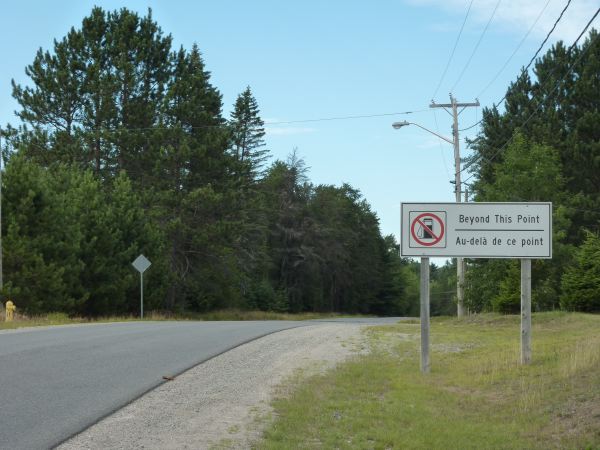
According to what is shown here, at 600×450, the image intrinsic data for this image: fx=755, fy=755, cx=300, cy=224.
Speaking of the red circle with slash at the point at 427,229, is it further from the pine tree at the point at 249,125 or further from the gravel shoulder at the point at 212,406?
the pine tree at the point at 249,125

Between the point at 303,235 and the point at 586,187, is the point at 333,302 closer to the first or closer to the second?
the point at 303,235

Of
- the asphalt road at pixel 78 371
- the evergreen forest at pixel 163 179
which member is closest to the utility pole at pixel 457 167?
the evergreen forest at pixel 163 179

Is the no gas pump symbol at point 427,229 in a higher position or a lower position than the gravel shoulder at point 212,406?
higher

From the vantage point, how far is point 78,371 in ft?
38.5

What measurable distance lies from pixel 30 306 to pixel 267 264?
1455 inches

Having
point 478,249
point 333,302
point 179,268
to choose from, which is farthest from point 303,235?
point 478,249

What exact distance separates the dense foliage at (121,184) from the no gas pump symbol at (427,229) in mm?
21928

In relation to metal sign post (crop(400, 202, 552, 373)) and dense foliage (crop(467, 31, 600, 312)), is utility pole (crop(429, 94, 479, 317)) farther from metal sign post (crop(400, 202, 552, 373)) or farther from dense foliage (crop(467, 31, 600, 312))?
metal sign post (crop(400, 202, 552, 373))

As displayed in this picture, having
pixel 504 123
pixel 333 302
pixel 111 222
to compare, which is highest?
pixel 504 123

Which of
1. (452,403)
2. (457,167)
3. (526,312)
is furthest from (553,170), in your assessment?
(452,403)

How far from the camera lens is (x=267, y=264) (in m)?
68.2

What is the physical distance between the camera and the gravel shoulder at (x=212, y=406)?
7.54 m

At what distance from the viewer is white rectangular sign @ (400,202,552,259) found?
13406 millimetres

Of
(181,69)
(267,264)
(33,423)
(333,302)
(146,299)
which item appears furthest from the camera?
(333,302)
